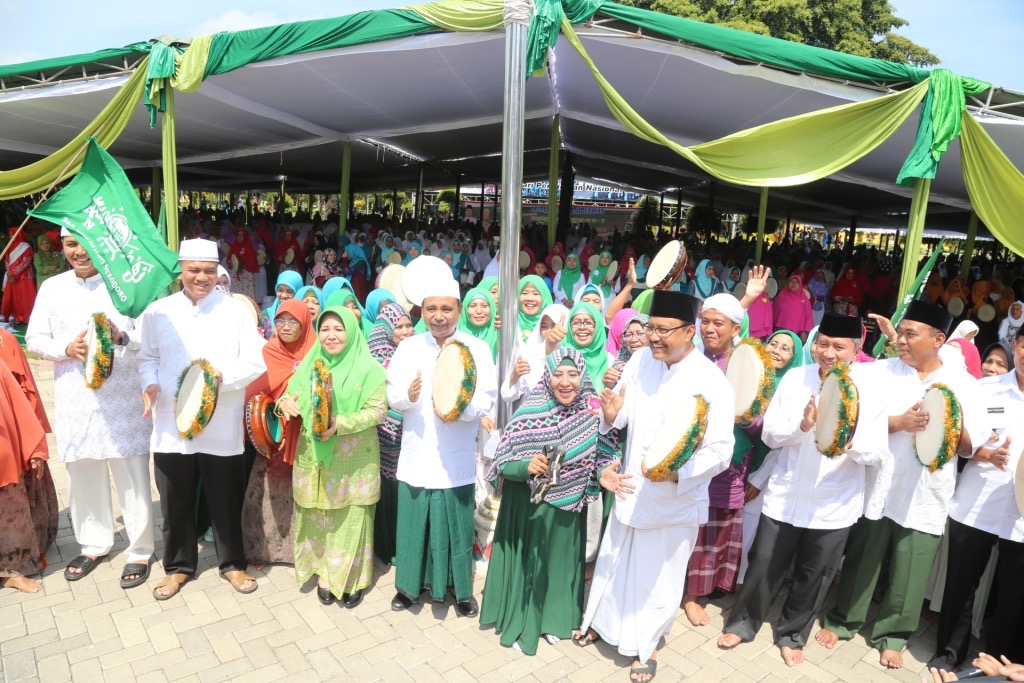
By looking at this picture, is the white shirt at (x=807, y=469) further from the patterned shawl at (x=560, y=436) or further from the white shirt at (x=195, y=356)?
the white shirt at (x=195, y=356)

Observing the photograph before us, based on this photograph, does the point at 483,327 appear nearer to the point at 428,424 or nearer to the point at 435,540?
the point at 428,424

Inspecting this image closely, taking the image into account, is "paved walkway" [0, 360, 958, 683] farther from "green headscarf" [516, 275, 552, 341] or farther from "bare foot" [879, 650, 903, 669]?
"green headscarf" [516, 275, 552, 341]

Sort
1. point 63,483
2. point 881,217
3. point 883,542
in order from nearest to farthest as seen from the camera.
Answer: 1. point 883,542
2. point 63,483
3. point 881,217

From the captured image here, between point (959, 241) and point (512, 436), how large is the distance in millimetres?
35878

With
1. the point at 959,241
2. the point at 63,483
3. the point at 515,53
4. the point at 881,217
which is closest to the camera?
the point at 515,53

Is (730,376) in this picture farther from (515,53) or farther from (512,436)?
(515,53)

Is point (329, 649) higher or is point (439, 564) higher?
point (439, 564)

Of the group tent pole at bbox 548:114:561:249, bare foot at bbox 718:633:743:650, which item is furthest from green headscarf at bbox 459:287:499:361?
tent pole at bbox 548:114:561:249

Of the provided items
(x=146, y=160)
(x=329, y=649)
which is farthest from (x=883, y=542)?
(x=146, y=160)

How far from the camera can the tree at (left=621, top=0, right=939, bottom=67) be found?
64.7 feet

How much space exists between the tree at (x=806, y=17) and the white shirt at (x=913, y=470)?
19205 mm

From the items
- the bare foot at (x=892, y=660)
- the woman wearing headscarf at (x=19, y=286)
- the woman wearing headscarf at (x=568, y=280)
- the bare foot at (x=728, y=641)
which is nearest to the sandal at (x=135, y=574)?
the bare foot at (x=728, y=641)

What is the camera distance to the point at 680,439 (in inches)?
98.8

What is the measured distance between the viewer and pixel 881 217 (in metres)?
20.9
